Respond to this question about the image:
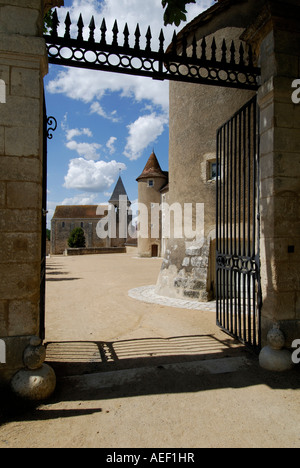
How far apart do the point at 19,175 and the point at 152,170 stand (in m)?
23.6

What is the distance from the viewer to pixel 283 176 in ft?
10.8

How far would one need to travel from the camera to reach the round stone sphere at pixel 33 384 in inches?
97.7

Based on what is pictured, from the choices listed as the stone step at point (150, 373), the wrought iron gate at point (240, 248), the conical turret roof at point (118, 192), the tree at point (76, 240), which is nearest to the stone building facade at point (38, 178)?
the wrought iron gate at point (240, 248)

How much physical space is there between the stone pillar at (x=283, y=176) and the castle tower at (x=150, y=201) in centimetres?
2153

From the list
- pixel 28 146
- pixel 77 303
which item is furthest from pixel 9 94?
pixel 77 303

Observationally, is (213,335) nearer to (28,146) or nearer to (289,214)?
(289,214)

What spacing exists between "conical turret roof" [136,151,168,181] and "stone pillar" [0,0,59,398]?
896 inches

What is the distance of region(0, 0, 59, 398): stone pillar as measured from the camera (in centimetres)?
261

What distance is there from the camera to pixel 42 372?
2594 millimetres

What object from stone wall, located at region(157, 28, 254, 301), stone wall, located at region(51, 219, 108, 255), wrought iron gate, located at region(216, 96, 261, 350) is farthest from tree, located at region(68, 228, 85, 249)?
wrought iron gate, located at region(216, 96, 261, 350)

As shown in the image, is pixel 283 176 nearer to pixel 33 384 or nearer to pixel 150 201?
pixel 33 384

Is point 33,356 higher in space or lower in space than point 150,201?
lower

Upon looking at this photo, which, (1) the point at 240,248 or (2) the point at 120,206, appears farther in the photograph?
(2) the point at 120,206

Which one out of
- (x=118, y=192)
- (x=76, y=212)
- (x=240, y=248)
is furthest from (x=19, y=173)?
(x=76, y=212)
